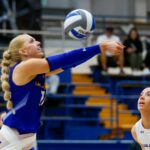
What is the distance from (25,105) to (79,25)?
31.4 inches

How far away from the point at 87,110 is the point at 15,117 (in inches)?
241

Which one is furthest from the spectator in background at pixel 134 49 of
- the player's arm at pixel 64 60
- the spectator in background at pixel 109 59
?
the player's arm at pixel 64 60

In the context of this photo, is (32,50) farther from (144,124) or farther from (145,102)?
(144,124)

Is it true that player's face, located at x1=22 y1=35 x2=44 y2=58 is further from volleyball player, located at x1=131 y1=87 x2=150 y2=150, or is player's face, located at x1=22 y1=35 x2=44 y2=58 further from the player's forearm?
volleyball player, located at x1=131 y1=87 x2=150 y2=150

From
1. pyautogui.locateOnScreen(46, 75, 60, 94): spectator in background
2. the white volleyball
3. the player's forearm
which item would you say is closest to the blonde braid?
the player's forearm

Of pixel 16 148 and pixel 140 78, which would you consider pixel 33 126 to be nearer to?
pixel 16 148

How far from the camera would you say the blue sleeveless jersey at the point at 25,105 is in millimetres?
3943

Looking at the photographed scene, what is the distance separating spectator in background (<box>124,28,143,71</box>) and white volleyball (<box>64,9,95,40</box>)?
6.84 m

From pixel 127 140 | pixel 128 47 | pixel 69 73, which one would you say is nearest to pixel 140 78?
pixel 128 47

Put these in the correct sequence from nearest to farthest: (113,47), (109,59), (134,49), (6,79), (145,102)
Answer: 1. (113,47)
2. (6,79)
3. (145,102)
4. (134,49)
5. (109,59)

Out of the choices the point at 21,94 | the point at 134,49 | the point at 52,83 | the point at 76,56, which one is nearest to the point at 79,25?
the point at 76,56

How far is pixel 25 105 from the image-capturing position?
13.0ft

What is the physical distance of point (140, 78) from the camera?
11.3m

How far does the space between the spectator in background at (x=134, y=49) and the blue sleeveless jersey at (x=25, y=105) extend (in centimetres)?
731
